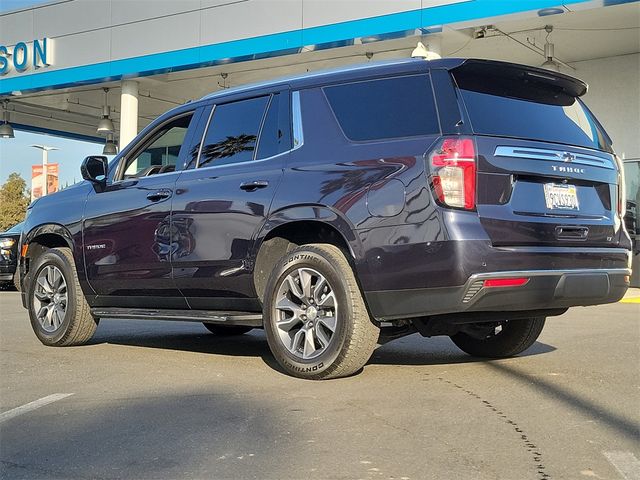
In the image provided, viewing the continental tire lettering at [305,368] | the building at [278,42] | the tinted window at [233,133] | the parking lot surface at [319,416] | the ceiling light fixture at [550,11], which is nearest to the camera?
the parking lot surface at [319,416]

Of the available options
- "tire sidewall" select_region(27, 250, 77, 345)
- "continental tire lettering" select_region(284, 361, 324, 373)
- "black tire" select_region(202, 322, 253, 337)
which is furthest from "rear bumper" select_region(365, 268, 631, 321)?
"black tire" select_region(202, 322, 253, 337)

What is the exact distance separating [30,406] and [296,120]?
2592 millimetres

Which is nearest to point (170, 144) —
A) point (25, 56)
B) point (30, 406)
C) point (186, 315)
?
point (186, 315)

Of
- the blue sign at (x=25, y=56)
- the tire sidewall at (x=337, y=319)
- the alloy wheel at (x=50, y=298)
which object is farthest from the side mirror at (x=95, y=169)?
the blue sign at (x=25, y=56)

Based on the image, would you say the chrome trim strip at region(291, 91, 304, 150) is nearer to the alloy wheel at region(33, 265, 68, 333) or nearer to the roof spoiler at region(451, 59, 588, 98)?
the roof spoiler at region(451, 59, 588, 98)

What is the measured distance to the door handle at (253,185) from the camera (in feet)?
17.0

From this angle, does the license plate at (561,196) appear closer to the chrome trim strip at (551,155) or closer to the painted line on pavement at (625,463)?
the chrome trim strip at (551,155)

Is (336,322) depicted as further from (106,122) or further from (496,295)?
(106,122)

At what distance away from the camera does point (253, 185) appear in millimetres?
5230

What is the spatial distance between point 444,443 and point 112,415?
1.90 metres

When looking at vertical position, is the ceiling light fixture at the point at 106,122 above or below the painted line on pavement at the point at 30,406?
above

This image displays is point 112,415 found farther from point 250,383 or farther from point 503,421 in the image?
point 503,421

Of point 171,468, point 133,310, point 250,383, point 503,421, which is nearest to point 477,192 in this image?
point 503,421

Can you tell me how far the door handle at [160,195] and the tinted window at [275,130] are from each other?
0.87 meters
